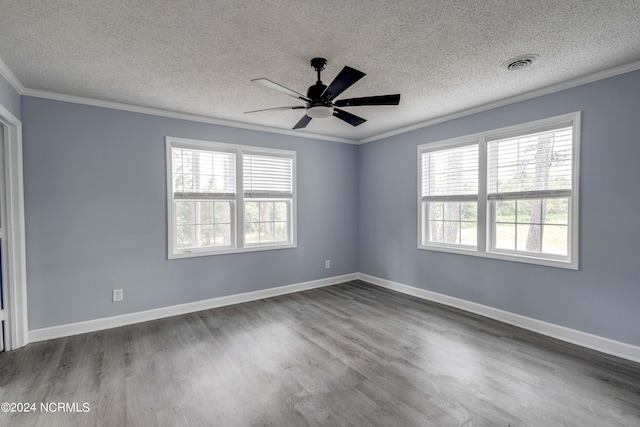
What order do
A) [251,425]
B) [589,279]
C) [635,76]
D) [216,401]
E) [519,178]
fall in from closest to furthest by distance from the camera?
[251,425]
[216,401]
[635,76]
[589,279]
[519,178]

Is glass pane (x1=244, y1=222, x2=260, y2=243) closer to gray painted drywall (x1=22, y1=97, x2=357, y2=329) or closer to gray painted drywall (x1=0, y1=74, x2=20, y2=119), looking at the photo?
gray painted drywall (x1=22, y1=97, x2=357, y2=329)

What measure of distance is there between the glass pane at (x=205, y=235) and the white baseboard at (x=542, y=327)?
310cm

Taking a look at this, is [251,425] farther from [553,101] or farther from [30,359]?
[553,101]

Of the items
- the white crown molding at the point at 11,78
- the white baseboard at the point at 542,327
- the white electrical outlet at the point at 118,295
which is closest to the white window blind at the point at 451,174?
the white baseboard at the point at 542,327

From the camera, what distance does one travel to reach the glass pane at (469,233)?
3.98 metres

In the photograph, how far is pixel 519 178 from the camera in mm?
3477

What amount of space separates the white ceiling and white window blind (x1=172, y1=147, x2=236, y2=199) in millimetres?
866

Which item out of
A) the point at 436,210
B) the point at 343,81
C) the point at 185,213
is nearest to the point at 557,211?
the point at 436,210

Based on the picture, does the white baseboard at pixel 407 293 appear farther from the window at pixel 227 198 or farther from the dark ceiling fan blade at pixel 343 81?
the dark ceiling fan blade at pixel 343 81

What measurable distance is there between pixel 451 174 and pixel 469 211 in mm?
579

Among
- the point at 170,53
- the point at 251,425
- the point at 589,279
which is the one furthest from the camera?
the point at 589,279

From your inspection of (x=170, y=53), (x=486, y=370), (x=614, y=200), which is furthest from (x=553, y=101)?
(x=170, y=53)

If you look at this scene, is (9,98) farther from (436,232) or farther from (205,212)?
(436,232)

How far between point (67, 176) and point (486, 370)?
464 cm
